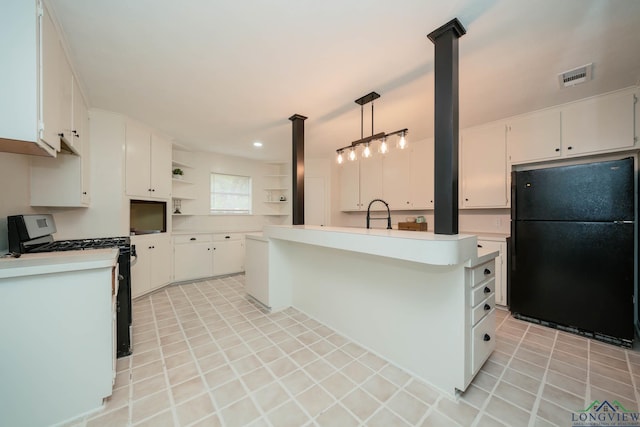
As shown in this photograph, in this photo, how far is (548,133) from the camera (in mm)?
2701

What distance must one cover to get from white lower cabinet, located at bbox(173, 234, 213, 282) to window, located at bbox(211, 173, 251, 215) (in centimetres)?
80

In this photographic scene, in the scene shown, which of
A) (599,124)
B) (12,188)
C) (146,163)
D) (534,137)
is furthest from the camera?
(146,163)

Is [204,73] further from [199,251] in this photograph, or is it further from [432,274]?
[199,251]

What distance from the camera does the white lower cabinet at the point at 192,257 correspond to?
387 centimetres

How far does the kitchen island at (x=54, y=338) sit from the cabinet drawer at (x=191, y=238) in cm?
268

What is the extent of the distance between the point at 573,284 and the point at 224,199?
5324 millimetres

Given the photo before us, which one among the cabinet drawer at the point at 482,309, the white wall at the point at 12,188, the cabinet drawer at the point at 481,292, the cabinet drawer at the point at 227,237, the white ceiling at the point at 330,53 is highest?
the white ceiling at the point at 330,53

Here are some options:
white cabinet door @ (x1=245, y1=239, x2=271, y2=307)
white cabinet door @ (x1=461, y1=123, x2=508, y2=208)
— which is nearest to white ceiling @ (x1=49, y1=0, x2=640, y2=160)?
white cabinet door @ (x1=461, y1=123, x2=508, y2=208)

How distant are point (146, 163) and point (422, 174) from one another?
421 centimetres

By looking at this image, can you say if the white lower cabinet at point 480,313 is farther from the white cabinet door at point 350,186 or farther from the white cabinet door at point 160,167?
the white cabinet door at point 160,167

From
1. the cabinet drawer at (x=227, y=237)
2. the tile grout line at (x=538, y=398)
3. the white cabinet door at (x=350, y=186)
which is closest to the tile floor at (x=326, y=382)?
the tile grout line at (x=538, y=398)

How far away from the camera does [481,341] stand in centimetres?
160

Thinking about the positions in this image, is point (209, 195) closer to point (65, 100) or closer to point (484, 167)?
point (65, 100)

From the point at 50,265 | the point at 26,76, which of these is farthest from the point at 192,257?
the point at 26,76
